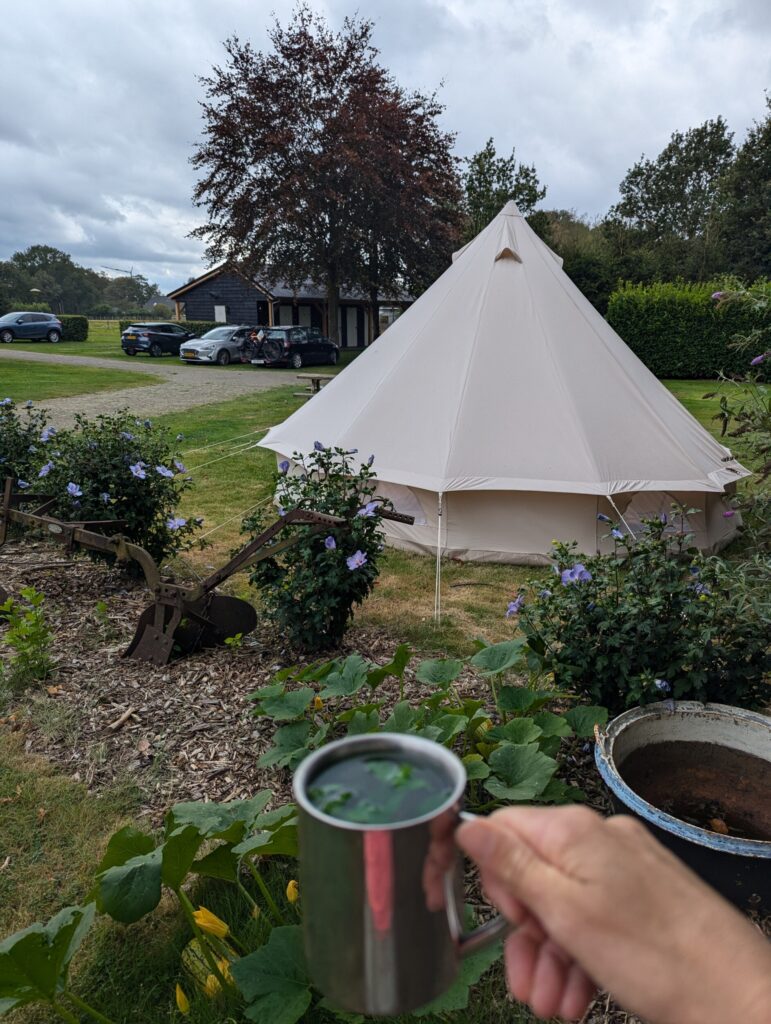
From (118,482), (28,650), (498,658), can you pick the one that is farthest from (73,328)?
(498,658)

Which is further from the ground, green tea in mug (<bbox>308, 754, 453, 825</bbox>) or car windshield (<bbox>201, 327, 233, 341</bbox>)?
car windshield (<bbox>201, 327, 233, 341</bbox>)

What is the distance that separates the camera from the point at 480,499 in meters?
5.53

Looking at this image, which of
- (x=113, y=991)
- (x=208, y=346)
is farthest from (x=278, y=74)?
(x=113, y=991)

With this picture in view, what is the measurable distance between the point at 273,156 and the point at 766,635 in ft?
69.8

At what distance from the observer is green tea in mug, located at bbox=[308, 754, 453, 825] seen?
69 cm

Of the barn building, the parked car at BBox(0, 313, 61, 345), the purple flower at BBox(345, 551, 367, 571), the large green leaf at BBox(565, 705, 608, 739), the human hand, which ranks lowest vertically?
the large green leaf at BBox(565, 705, 608, 739)

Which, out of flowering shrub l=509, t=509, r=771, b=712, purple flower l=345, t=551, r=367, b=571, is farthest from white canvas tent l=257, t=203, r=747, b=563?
flowering shrub l=509, t=509, r=771, b=712

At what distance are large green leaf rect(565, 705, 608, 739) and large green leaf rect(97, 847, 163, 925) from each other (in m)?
1.56

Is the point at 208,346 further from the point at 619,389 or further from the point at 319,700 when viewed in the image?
the point at 319,700

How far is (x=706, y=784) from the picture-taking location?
2.45m

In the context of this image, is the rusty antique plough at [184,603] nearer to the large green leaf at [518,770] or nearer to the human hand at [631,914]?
the large green leaf at [518,770]

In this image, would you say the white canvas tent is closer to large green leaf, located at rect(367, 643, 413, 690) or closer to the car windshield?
large green leaf, located at rect(367, 643, 413, 690)

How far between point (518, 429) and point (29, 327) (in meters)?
28.7

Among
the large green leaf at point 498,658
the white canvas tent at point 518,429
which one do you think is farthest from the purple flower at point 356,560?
the white canvas tent at point 518,429
